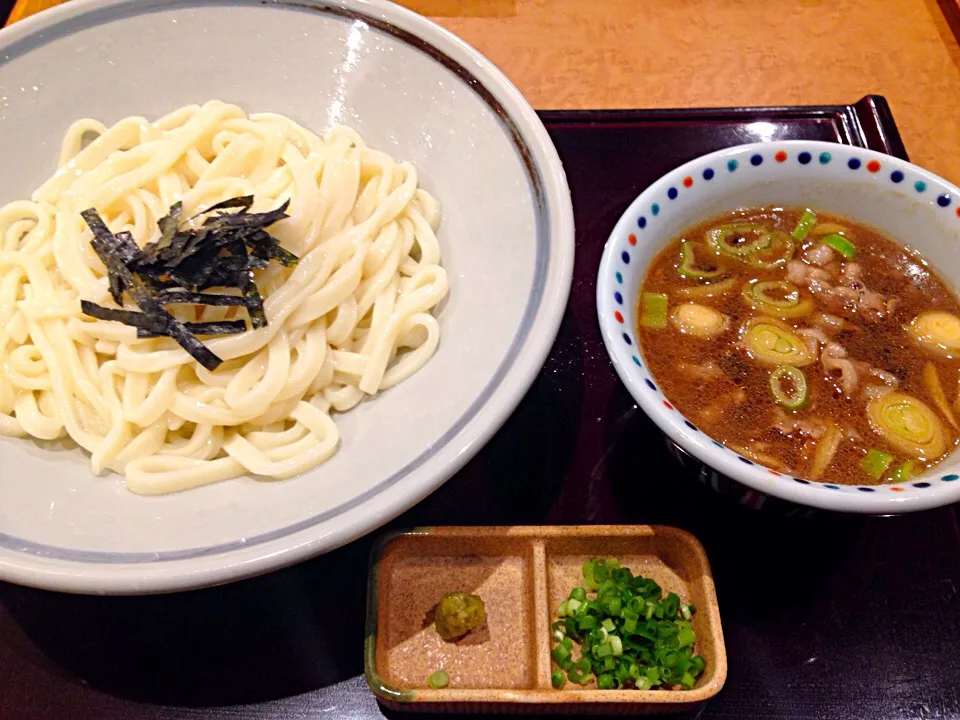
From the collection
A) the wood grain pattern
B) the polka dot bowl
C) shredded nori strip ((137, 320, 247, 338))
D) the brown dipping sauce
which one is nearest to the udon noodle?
shredded nori strip ((137, 320, 247, 338))

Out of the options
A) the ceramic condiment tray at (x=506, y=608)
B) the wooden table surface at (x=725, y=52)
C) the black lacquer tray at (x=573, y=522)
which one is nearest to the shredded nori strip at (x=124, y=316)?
the black lacquer tray at (x=573, y=522)

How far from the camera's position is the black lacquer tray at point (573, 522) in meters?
1.46

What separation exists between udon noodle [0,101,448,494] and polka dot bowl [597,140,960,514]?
0.48 meters

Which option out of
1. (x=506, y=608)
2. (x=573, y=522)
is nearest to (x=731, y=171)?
(x=573, y=522)

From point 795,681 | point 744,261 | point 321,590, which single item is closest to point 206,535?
point 321,590

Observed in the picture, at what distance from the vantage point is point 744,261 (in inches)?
67.1

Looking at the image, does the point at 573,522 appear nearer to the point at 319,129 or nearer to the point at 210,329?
the point at 210,329

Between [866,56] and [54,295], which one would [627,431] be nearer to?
[54,295]

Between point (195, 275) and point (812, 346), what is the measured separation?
1.40 metres

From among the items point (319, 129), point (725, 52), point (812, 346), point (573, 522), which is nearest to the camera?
point (812, 346)

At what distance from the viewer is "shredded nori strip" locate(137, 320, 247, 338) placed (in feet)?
5.23

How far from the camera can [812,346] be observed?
1.56 meters

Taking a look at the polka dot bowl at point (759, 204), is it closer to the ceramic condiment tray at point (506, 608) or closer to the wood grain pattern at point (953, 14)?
the ceramic condiment tray at point (506, 608)

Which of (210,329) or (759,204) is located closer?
(210,329)
